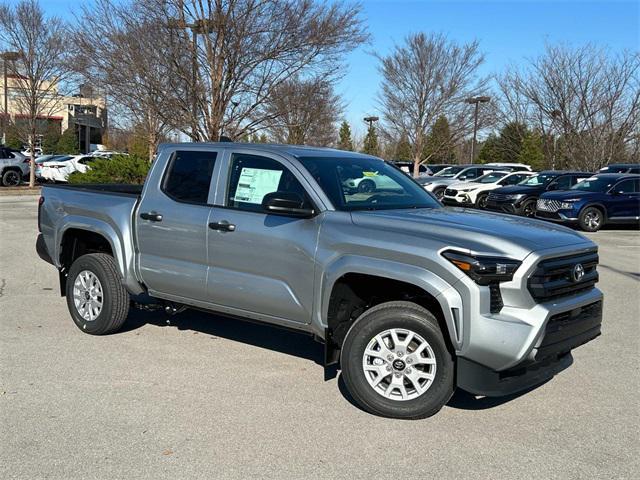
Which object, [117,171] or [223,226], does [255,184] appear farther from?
[117,171]

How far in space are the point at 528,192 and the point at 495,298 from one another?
669 inches

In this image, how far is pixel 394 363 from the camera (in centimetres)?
439

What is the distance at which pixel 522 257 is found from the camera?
13.5 feet

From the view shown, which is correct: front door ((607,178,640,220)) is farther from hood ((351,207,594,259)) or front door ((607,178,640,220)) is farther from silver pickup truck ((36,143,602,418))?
hood ((351,207,594,259))

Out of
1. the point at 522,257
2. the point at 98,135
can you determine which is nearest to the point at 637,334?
the point at 522,257

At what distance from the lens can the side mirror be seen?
4.66 m

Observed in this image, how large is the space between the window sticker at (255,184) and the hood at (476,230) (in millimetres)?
819

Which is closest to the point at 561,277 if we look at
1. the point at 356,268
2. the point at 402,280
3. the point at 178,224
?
the point at 402,280

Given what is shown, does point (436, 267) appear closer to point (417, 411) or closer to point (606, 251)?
point (417, 411)

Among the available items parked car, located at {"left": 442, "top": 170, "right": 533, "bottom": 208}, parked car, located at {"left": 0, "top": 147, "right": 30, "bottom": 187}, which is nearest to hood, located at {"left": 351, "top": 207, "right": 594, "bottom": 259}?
parked car, located at {"left": 442, "top": 170, "right": 533, "bottom": 208}

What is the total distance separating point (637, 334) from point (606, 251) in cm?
708

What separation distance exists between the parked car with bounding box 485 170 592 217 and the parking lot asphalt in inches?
549

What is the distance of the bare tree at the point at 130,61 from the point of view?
13.4 m

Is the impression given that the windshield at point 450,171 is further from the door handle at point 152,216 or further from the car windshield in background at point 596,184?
the door handle at point 152,216
